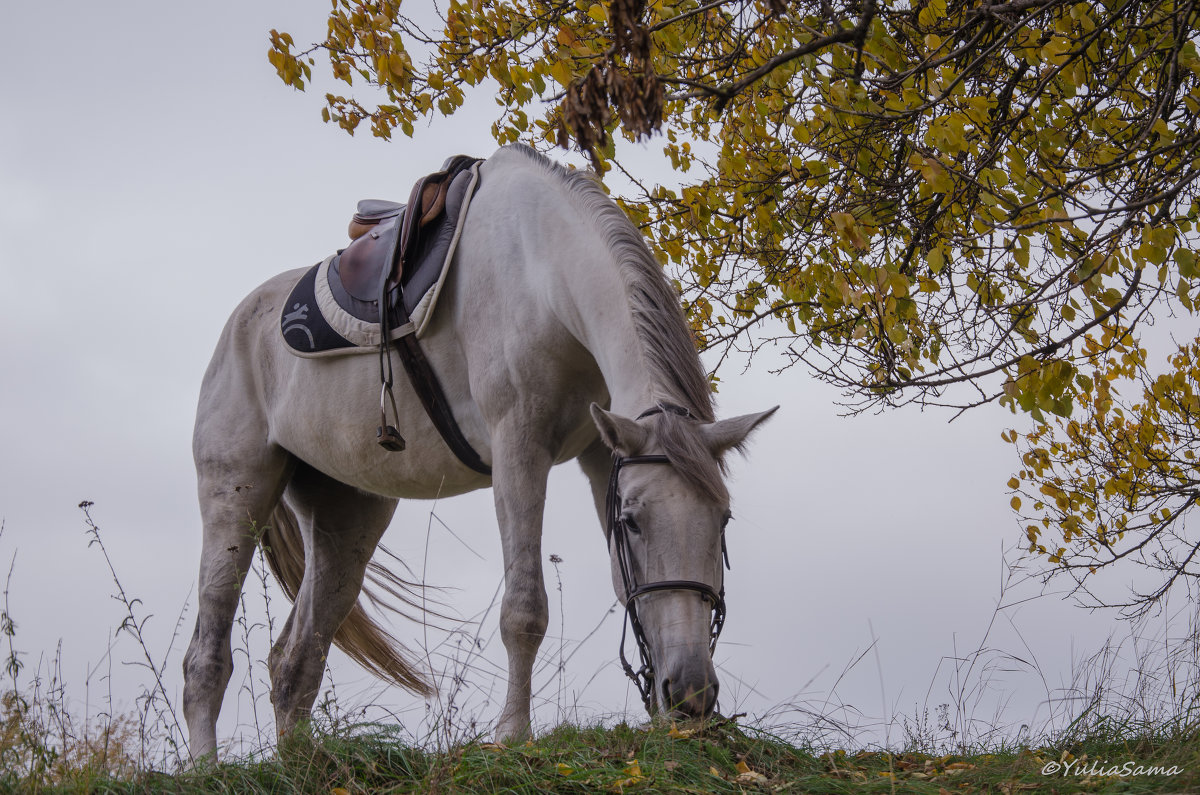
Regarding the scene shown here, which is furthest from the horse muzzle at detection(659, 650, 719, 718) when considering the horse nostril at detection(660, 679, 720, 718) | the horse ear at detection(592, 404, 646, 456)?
the horse ear at detection(592, 404, 646, 456)

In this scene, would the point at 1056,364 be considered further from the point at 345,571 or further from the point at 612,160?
the point at 345,571

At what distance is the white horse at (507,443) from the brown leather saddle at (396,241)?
0.74 ft

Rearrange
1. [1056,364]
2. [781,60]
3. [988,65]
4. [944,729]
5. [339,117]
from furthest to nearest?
[339,117] → [988,65] → [944,729] → [1056,364] → [781,60]

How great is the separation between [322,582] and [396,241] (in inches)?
74.2

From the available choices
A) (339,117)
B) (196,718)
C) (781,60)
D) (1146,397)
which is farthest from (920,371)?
(1146,397)

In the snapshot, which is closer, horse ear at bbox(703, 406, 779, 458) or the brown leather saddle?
horse ear at bbox(703, 406, 779, 458)

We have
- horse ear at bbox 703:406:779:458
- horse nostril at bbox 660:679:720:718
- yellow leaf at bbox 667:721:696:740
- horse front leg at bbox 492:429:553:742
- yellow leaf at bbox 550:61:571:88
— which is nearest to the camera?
yellow leaf at bbox 667:721:696:740

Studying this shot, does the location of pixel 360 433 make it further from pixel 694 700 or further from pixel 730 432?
pixel 694 700

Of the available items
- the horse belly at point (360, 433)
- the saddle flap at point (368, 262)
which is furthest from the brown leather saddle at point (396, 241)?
the horse belly at point (360, 433)

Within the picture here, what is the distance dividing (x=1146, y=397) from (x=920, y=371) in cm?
535

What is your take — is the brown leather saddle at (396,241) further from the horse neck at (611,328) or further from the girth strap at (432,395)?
the horse neck at (611,328)

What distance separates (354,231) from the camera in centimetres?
584

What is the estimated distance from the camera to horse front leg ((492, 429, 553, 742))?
13.5ft

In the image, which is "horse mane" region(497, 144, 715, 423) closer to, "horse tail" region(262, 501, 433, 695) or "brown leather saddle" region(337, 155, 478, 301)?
"brown leather saddle" region(337, 155, 478, 301)
